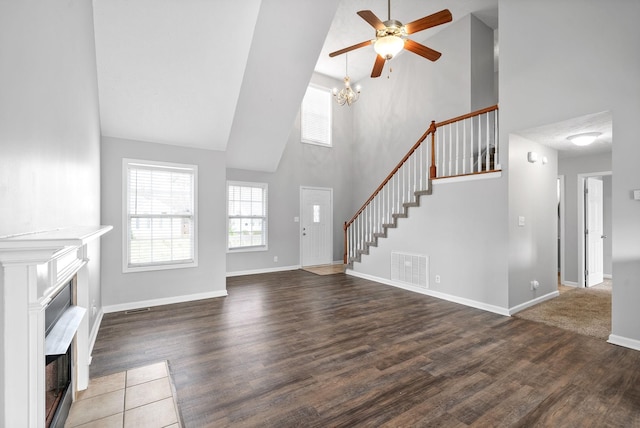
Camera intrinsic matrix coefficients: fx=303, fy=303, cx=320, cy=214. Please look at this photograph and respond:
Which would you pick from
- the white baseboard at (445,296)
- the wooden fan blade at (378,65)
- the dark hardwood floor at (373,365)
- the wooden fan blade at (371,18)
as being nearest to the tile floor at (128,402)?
the dark hardwood floor at (373,365)

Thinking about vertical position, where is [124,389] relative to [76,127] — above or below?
below

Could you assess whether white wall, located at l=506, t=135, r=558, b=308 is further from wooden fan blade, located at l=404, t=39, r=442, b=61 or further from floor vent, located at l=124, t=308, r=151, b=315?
floor vent, located at l=124, t=308, r=151, b=315

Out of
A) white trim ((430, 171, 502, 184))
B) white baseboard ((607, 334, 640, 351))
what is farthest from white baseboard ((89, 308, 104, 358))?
white baseboard ((607, 334, 640, 351))

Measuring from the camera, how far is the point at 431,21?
313 cm

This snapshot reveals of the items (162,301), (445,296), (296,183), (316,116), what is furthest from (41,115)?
(316,116)

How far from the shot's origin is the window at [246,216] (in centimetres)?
671

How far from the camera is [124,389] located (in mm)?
2334

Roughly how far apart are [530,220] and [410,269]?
1.97 meters

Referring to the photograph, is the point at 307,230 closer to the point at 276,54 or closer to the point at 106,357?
the point at 276,54

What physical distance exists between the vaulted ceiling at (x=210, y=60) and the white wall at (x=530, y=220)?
300cm

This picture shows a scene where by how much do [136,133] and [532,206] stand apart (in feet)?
18.9

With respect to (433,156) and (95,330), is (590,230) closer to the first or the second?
(433,156)

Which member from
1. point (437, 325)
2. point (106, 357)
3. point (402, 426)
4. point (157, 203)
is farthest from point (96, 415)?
point (437, 325)

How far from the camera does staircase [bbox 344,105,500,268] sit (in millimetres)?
4921
